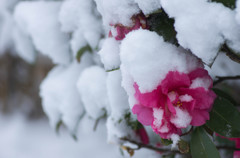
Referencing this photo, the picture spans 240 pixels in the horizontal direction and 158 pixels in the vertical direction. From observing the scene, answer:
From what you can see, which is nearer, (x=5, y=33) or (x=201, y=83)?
(x=201, y=83)

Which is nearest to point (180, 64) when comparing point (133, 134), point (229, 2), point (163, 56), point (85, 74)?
point (163, 56)

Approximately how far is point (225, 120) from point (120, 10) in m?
0.33

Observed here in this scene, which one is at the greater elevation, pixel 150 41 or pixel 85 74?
Answer: pixel 150 41

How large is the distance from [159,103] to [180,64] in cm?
9

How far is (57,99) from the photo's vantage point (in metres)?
1.10

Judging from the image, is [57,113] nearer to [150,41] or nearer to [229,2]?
[150,41]

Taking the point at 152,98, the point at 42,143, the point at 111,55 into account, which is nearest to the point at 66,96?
the point at 111,55

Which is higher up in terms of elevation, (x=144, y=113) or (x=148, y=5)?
(x=148, y=5)

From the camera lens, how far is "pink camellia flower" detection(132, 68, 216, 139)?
50cm

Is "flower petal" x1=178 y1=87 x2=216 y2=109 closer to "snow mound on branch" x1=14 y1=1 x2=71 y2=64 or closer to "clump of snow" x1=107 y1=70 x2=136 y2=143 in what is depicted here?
"clump of snow" x1=107 y1=70 x2=136 y2=143

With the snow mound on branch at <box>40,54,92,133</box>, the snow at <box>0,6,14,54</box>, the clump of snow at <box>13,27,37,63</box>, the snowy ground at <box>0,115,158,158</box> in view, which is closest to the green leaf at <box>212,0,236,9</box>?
the snow mound on branch at <box>40,54,92,133</box>

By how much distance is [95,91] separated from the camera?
0.89 m

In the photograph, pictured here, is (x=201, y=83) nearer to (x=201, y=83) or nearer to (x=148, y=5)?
(x=201, y=83)

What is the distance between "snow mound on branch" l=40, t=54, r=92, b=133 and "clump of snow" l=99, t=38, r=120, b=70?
16.8 inches
